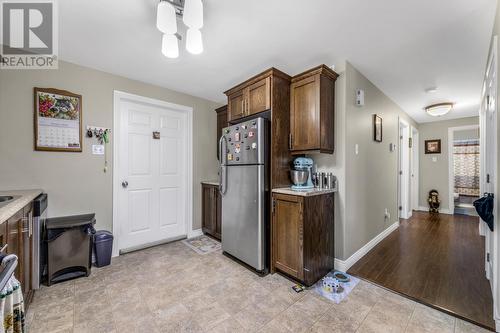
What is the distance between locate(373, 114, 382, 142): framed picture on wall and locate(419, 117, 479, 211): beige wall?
3.61m

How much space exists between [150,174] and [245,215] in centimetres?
167

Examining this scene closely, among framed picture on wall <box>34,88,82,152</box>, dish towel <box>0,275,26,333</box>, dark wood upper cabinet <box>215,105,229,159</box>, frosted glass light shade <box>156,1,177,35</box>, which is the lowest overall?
dish towel <box>0,275,26,333</box>

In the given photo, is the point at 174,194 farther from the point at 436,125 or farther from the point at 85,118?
the point at 436,125

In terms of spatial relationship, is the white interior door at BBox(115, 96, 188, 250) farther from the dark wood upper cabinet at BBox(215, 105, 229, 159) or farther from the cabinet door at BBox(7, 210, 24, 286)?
the cabinet door at BBox(7, 210, 24, 286)

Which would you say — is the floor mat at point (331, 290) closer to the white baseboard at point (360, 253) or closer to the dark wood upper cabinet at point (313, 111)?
the white baseboard at point (360, 253)

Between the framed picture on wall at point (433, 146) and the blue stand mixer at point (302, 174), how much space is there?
508cm

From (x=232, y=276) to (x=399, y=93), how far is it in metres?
3.82

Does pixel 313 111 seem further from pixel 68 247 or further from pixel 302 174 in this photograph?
pixel 68 247

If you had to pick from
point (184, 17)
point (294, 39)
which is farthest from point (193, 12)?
point (294, 39)

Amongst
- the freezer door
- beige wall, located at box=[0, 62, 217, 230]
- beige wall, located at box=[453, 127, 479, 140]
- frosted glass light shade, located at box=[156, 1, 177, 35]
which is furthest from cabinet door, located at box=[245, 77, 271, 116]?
beige wall, located at box=[453, 127, 479, 140]

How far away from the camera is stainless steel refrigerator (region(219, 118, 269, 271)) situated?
7.64ft

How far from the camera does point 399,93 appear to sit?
3.52 meters

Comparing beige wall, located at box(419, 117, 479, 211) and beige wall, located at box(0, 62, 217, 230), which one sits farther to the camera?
beige wall, located at box(419, 117, 479, 211)

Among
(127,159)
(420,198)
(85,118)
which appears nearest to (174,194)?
(127,159)
